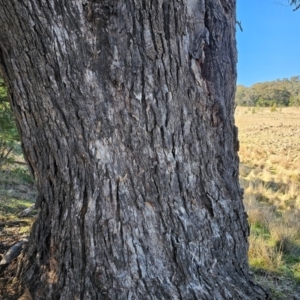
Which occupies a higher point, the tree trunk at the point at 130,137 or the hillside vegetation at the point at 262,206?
the tree trunk at the point at 130,137

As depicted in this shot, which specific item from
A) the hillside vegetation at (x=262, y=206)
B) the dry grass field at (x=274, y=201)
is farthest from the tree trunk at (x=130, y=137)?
the dry grass field at (x=274, y=201)

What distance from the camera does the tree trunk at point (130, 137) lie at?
1686mm

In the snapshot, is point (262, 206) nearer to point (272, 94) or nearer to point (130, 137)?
point (130, 137)

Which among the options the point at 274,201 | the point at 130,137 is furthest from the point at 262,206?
Answer: the point at 130,137

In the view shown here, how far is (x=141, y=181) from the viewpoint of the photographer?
70.5 inches

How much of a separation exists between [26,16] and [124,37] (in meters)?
0.45

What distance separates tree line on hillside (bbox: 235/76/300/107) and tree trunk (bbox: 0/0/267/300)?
121 feet

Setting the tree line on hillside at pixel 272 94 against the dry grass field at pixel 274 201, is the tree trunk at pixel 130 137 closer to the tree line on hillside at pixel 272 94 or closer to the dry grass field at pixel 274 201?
the dry grass field at pixel 274 201

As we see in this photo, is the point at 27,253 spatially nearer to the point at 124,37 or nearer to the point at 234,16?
the point at 124,37

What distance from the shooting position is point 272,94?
42.6 m

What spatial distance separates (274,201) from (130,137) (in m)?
7.16

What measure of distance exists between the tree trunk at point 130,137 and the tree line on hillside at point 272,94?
121 feet

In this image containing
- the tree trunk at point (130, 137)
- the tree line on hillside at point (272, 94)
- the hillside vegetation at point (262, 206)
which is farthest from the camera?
the tree line on hillside at point (272, 94)

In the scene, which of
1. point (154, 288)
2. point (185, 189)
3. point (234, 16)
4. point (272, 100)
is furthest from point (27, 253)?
point (272, 100)
